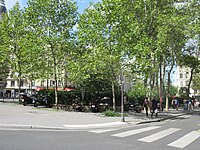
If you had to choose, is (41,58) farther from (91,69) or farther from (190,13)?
(190,13)

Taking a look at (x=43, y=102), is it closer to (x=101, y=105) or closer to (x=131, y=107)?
(x=101, y=105)

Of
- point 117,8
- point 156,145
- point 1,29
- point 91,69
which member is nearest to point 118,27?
point 117,8

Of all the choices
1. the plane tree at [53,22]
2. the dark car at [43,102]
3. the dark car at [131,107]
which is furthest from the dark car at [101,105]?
the dark car at [43,102]

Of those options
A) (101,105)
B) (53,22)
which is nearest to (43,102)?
(101,105)

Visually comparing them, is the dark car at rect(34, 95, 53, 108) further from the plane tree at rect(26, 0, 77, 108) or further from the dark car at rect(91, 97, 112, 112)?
the dark car at rect(91, 97, 112, 112)

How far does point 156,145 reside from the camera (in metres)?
10.4

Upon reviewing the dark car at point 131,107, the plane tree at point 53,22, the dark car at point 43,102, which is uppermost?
the plane tree at point 53,22

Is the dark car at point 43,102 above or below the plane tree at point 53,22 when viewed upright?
below

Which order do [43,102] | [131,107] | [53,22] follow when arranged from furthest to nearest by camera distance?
[131,107]
[43,102]
[53,22]

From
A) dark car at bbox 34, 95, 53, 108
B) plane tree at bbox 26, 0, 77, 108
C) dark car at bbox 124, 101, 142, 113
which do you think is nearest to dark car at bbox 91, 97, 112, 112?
dark car at bbox 124, 101, 142, 113

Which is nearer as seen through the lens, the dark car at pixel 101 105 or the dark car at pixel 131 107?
the dark car at pixel 101 105

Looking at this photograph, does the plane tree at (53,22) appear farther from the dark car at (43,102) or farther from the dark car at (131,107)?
the dark car at (131,107)

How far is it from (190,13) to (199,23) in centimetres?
160

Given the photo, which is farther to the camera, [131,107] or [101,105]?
[131,107]
